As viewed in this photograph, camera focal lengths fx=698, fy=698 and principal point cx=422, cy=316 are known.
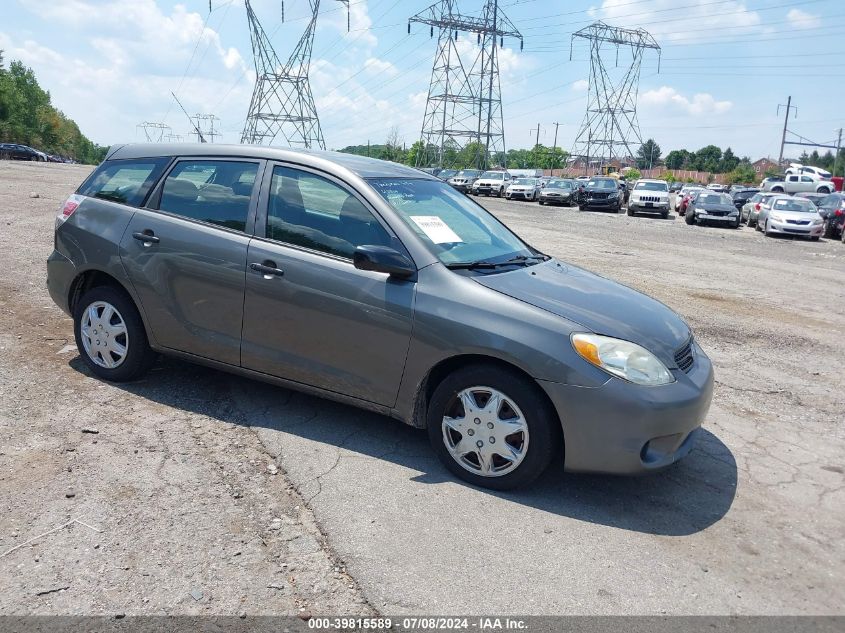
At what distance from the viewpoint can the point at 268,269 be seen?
431 cm

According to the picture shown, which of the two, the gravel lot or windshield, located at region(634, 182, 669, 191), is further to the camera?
windshield, located at region(634, 182, 669, 191)

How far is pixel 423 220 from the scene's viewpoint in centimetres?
430

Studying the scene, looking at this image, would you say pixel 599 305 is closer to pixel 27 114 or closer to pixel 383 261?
pixel 383 261

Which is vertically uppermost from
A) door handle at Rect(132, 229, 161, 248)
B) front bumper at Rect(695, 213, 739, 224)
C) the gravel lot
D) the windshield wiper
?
the windshield wiper

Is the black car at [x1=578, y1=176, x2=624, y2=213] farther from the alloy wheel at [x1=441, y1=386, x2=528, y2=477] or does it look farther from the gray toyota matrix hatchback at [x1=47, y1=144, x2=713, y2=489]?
the alloy wheel at [x1=441, y1=386, x2=528, y2=477]

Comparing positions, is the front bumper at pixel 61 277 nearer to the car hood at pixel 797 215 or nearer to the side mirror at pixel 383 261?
the side mirror at pixel 383 261

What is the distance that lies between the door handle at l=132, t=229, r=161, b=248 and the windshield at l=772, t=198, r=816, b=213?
2399cm

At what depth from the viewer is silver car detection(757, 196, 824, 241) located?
75.7ft

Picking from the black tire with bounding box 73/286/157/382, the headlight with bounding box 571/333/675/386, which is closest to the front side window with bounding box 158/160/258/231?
the black tire with bounding box 73/286/157/382

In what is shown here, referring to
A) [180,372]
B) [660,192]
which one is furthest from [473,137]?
[180,372]

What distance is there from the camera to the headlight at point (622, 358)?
355 cm

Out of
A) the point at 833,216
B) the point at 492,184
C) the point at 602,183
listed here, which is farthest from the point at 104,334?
the point at 492,184

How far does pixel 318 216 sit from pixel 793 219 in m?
23.0

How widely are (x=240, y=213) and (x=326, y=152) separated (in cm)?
76
